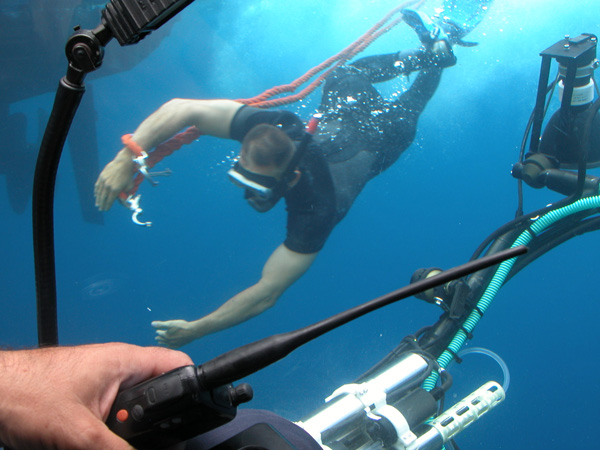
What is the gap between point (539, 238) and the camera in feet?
7.29

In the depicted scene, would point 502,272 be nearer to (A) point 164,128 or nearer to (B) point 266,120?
(B) point 266,120

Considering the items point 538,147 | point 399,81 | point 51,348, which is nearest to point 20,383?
point 51,348

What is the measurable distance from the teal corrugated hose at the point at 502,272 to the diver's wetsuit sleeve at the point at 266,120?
1.51 m

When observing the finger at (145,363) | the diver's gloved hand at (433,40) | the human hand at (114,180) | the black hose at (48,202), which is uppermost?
the diver's gloved hand at (433,40)

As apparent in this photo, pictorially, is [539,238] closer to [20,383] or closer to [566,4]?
[20,383]

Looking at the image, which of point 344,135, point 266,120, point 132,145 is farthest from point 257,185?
point 344,135

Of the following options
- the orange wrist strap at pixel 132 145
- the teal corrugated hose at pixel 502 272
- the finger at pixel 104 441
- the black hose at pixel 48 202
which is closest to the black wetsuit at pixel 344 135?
the orange wrist strap at pixel 132 145

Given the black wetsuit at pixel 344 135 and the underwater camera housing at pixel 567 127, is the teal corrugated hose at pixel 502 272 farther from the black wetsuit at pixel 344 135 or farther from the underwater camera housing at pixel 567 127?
the black wetsuit at pixel 344 135

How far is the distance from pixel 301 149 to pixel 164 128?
989mm

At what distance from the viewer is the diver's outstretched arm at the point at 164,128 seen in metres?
2.55

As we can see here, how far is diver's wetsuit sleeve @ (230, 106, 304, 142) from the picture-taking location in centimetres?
281

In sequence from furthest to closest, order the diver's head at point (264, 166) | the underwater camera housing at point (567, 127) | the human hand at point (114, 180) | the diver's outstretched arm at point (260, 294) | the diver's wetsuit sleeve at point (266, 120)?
the diver's outstretched arm at point (260, 294) → the diver's wetsuit sleeve at point (266, 120) → the diver's head at point (264, 166) → the human hand at point (114, 180) → the underwater camera housing at point (567, 127)

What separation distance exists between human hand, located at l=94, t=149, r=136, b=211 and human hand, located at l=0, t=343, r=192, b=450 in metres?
2.16

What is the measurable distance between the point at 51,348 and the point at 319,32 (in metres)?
9.62
